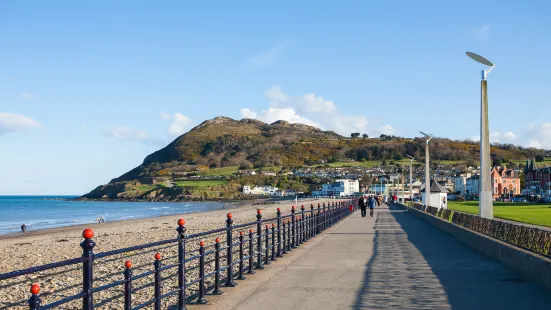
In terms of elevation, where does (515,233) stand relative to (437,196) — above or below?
above

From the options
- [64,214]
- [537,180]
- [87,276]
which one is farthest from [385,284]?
[537,180]

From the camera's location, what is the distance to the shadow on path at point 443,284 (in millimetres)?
9742

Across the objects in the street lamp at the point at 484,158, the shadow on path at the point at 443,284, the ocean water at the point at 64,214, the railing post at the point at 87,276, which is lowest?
the ocean water at the point at 64,214

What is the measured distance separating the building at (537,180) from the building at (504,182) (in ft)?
17.4

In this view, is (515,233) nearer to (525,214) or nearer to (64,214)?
(525,214)

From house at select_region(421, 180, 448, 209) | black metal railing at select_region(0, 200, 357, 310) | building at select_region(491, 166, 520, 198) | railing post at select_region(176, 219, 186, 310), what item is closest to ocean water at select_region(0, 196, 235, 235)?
house at select_region(421, 180, 448, 209)

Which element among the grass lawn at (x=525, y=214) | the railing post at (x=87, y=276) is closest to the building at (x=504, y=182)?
the grass lawn at (x=525, y=214)

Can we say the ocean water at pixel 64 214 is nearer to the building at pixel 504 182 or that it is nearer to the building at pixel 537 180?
the building at pixel 537 180

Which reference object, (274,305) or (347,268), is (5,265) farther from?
(274,305)

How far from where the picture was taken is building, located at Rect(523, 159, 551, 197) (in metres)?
141

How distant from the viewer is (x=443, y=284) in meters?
11.7

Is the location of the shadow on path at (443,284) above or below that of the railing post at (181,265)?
below

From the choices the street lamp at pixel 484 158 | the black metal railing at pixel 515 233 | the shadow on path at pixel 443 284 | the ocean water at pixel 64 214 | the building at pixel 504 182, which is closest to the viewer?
the shadow on path at pixel 443 284

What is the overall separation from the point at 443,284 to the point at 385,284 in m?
1.04
